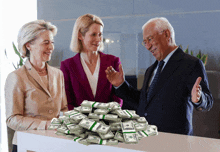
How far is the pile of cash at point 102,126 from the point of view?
152 cm

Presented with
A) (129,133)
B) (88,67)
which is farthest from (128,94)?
(129,133)

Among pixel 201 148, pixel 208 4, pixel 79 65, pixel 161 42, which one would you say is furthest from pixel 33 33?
pixel 208 4

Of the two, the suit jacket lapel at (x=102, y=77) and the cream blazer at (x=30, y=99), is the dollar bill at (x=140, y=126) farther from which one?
the suit jacket lapel at (x=102, y=77)

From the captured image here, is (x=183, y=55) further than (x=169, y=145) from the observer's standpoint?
Yes

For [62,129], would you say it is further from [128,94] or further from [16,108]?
[128,94]

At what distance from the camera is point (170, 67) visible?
2.46 m

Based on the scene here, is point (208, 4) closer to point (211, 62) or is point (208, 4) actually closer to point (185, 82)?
Result: point (211, 62)

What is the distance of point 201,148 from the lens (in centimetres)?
149

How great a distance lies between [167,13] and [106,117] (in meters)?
1.81

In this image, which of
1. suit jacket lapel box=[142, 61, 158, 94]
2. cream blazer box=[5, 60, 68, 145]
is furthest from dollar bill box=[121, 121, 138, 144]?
suit jacket lapel box=[142, 61, 158, 94]

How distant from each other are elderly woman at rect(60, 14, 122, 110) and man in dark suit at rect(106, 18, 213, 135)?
9.3 inches

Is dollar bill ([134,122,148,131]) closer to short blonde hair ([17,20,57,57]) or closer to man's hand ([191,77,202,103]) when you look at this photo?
man's hand ([191,77,202,103])

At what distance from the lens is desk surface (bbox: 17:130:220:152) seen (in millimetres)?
1483

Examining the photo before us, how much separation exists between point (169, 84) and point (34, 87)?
1.38 metres
